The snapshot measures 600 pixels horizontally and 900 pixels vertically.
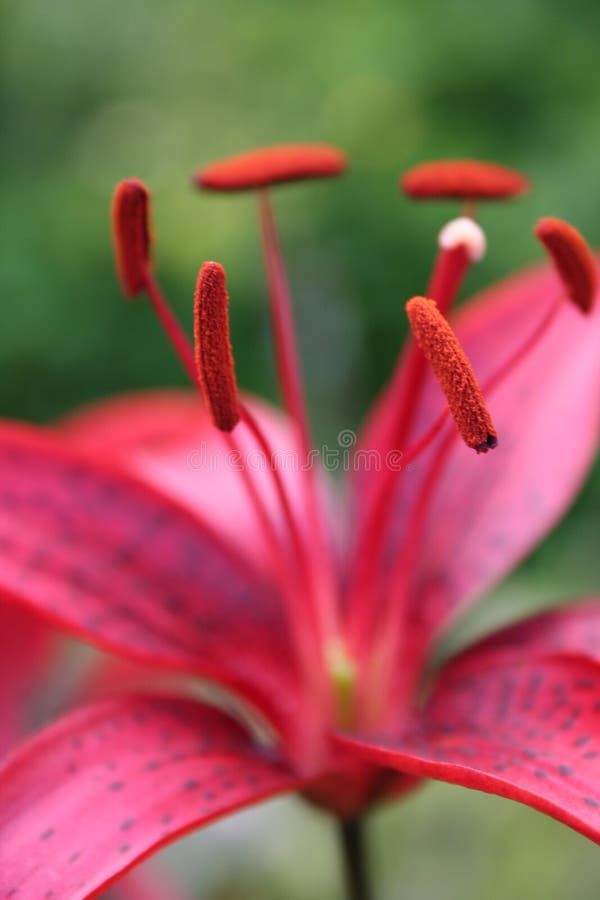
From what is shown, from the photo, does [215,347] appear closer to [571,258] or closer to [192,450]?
[571,258]

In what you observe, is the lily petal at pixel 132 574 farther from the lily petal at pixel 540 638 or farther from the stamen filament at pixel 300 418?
the lily petal at pixel 540 638

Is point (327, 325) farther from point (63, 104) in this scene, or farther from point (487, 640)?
point (487, 640)

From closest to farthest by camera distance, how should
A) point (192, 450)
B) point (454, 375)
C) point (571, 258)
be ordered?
point (454, 375) → point (571, 258) → point (192, 450)

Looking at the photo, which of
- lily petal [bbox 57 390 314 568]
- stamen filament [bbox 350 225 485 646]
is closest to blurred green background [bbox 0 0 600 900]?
lily petal [bbox 57 390 314 568]

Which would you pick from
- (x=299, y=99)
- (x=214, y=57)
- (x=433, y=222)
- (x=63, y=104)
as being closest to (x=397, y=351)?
(x=433, y=222)

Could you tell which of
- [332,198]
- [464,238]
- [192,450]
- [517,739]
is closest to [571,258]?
[464,238]

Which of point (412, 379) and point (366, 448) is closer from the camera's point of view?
point (412, 379)

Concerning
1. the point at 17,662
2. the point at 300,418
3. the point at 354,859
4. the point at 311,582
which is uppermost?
the point at 300,418
